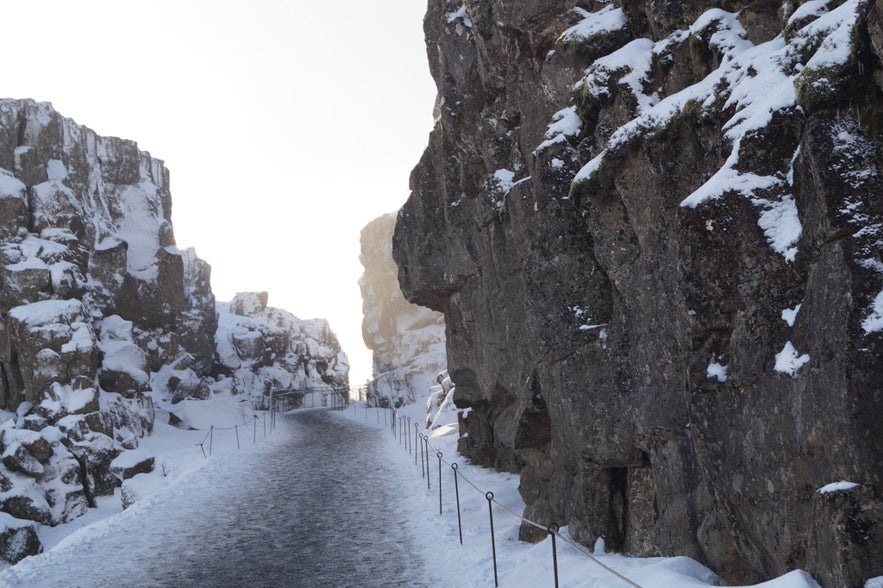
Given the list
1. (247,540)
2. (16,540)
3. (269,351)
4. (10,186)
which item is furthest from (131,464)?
(269,351)

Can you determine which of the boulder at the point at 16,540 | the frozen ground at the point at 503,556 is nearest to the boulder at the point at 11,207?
the boulder at the point at 16,540

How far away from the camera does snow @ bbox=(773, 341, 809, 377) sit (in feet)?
18.7

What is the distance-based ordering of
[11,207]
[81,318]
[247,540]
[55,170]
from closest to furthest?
[247,540] < [81,318] < [11,207] < [55,170]

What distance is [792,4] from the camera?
7.04 meters

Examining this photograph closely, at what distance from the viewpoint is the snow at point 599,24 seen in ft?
34.6

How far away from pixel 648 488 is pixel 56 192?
141 ft

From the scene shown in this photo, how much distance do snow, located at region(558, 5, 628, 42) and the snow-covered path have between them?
30.9ft

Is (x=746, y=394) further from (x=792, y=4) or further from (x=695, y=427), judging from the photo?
(x=792, y=4)

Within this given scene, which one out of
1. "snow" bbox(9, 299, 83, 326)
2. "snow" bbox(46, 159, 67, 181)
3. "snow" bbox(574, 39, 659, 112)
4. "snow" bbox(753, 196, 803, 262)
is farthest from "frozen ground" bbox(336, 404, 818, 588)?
"snow" bbox(46, 159, 67, 181)

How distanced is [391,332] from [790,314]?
75.2 metres

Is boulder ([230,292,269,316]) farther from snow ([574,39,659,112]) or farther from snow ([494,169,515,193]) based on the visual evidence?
snow ([574,39,659,112])

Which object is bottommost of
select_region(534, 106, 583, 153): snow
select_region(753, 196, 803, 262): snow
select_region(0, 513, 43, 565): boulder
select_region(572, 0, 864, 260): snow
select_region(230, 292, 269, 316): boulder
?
select_region(0, 513, 43, 565): boulder

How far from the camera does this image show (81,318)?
36.7 meters

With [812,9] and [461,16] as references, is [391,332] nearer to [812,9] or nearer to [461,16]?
[461,16]
